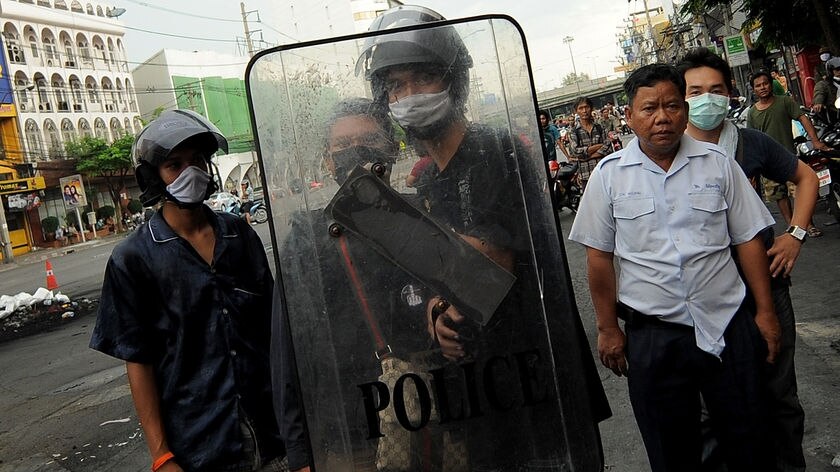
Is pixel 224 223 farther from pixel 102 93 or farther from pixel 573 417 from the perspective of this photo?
pixel 102 93

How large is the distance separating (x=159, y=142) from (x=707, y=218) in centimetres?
163

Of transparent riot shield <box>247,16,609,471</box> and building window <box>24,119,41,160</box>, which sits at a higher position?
building window <box>24,119,41,160</box>

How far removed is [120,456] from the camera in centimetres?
419

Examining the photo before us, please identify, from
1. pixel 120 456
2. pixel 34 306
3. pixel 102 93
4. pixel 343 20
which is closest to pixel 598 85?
pixel 343 20

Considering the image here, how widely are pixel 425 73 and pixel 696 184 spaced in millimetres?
1149

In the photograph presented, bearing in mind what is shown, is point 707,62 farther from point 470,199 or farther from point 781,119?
point 781,119

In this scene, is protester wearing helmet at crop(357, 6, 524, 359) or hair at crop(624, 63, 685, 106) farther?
hair at crop(624, 63, 685, 106)

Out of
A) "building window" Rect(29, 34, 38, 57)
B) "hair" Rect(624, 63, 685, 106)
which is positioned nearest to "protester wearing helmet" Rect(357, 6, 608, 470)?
"hair" Rect(624, 63, 685, 106)

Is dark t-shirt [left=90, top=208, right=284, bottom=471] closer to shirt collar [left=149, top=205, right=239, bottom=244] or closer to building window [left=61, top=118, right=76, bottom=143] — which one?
shirt collar [left=149, top=205, right=239, bottom=244]

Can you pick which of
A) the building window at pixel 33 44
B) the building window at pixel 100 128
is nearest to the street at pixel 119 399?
the building window at pixel 33 44

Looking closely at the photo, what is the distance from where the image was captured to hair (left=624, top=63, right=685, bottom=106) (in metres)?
2.26

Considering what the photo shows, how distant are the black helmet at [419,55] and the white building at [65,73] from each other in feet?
140

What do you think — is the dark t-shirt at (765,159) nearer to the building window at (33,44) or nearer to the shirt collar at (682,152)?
the shirt collar at (682,152)

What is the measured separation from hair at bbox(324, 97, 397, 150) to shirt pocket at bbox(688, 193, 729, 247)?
3.85 feet
